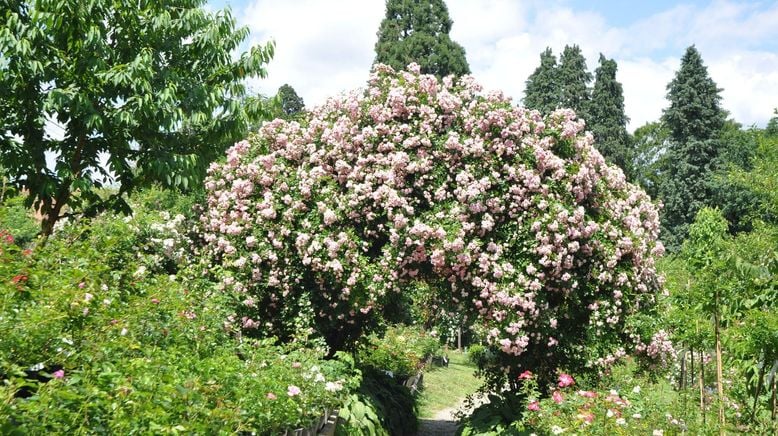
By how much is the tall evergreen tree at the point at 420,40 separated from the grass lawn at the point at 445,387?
15.7m

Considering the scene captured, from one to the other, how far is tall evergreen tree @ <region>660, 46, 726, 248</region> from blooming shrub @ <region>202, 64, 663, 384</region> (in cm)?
2573

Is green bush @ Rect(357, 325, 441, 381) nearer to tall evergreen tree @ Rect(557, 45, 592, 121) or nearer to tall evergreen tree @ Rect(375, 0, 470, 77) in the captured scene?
tall evergreen tree @ Rect(375, 0, 470, 77)

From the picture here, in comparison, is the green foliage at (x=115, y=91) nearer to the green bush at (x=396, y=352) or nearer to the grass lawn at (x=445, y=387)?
the green bush at (x=396, y=352)

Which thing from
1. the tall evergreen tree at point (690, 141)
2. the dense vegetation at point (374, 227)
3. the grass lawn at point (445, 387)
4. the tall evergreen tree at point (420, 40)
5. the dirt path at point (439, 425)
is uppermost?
the tall evergreen tree at point (420, 40)

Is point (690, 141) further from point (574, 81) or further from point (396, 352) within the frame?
point (396, 352)

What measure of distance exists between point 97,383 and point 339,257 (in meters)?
5.35

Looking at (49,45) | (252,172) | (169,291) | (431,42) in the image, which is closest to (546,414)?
(169,291)

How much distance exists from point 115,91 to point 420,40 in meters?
25.4

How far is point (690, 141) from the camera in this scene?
33.6 metres

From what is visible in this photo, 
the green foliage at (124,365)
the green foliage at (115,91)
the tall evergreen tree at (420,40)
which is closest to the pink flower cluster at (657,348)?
the green foliage at (124,365)

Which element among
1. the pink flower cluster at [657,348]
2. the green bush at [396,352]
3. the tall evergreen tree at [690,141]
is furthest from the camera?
the tall evergreen tree at [690,141]

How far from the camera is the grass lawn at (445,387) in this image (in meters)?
15.1

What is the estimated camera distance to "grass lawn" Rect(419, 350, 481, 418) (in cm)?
1508

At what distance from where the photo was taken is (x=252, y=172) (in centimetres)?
966
